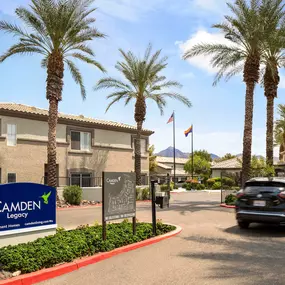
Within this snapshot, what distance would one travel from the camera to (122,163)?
3453cm

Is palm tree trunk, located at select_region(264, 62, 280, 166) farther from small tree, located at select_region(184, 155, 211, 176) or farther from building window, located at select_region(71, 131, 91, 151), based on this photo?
small tree, located at select_region(184, 155, 211, 176)

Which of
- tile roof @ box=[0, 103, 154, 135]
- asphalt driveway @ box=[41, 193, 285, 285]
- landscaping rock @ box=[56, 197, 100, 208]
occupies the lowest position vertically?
landscaping rock @ box=[56, 197, 100, 208]

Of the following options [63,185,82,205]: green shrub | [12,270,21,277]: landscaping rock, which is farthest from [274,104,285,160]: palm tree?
[12,270,21,277]: landscaping rock

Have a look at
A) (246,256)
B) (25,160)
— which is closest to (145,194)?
(25,160)

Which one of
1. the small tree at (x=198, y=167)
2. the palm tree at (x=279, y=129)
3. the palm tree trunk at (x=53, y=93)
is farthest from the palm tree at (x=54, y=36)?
the small tree at (x=198, y=167)

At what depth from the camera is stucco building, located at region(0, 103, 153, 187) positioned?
25.9 m

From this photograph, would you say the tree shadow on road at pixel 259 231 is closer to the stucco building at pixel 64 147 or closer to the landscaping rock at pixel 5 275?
the landscaping rock at pixel 5 275

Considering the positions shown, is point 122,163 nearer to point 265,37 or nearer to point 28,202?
point 265,37

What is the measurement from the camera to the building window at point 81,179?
2972cm

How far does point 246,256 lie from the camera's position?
8.31 meters

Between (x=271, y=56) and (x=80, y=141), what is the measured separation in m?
15.9

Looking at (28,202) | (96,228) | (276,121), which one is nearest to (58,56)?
(96,228)

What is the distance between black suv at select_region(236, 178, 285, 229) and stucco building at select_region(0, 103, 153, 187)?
57.4 ft

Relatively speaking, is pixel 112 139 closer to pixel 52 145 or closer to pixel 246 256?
pixel 52 145
